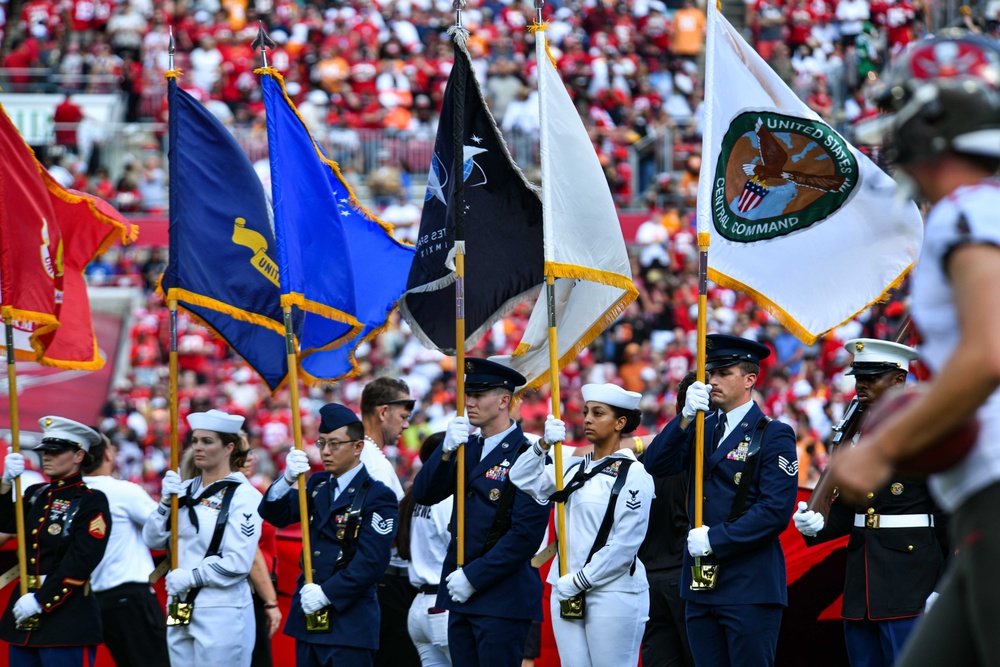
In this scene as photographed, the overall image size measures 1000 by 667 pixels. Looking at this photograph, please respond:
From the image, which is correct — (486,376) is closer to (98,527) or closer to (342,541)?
(342,541)

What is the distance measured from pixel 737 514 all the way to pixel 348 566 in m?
2.02

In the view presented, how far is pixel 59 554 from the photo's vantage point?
7887mm

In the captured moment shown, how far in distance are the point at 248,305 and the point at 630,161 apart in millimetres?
16363

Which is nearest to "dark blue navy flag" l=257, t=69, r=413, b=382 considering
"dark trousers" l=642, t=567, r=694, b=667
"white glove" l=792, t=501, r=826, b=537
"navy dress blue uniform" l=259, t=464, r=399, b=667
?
"navy dress blue uniform" l=259, t=464, r=399, b=667

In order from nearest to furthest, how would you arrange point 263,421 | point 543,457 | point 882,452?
point 882,452
point 543,457
point 263,421

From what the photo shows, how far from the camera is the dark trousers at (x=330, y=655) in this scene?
24.0ft

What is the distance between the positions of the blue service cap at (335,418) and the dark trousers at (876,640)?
2795 mm

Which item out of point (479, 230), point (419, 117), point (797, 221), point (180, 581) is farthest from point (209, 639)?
point (419, 117)

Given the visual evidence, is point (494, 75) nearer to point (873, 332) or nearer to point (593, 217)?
point (873, 332)

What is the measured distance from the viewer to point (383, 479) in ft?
26.5

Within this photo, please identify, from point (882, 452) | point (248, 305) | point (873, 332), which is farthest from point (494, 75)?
point (882, 452)

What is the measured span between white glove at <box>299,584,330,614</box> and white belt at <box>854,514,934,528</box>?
275 cm

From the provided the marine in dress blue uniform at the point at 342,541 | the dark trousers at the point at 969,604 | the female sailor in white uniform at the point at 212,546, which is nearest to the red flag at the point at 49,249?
the female sailor in white uniform at the point at 212,546

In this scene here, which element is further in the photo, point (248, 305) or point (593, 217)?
point (248, 305)
